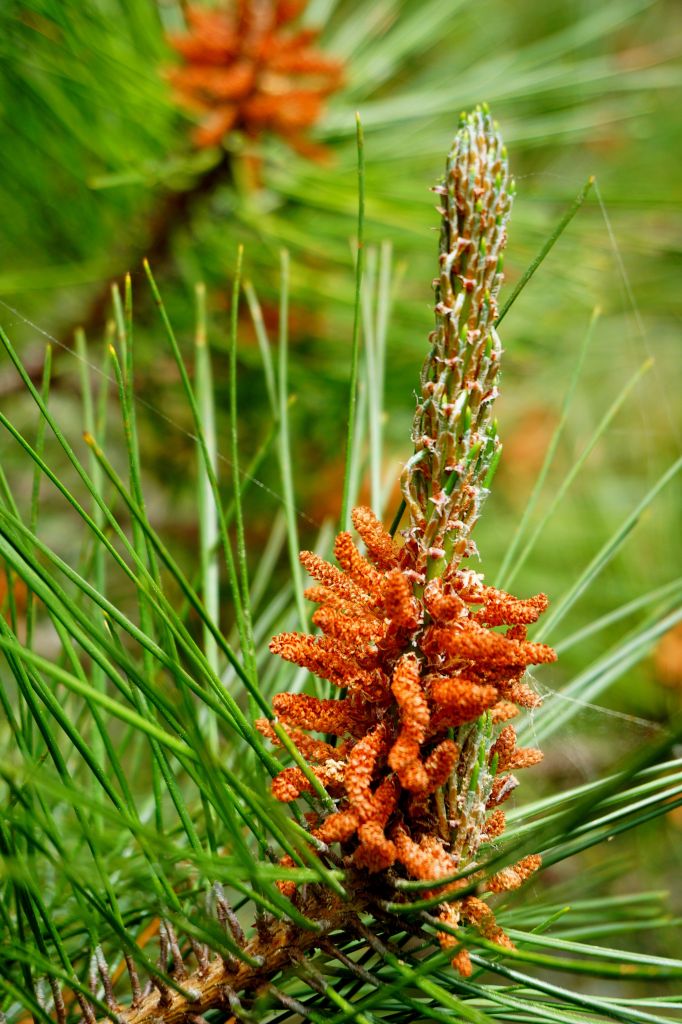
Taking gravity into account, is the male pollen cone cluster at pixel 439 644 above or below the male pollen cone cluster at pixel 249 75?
below

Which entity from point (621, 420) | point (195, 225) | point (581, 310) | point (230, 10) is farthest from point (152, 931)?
point (621, 420)

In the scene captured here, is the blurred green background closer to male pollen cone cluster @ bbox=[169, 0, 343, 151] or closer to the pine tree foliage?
male pollen cone cluster @ bbox=[169, 0, 343, 151]

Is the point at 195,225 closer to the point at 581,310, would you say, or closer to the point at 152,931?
the point at 581,310

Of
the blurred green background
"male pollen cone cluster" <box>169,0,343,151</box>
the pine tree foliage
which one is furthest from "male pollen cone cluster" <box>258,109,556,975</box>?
"male pollen cone cluster" <box>169,0,343,151</box>

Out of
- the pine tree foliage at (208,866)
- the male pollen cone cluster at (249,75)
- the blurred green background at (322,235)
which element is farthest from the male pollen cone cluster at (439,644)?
the male pollen cone cluster at (249,75)

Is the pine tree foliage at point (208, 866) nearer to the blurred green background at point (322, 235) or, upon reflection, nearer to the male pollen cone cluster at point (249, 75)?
the blurred green background at point (322, 235)

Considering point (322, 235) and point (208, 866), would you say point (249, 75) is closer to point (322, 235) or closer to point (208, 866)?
point (322, 235)
